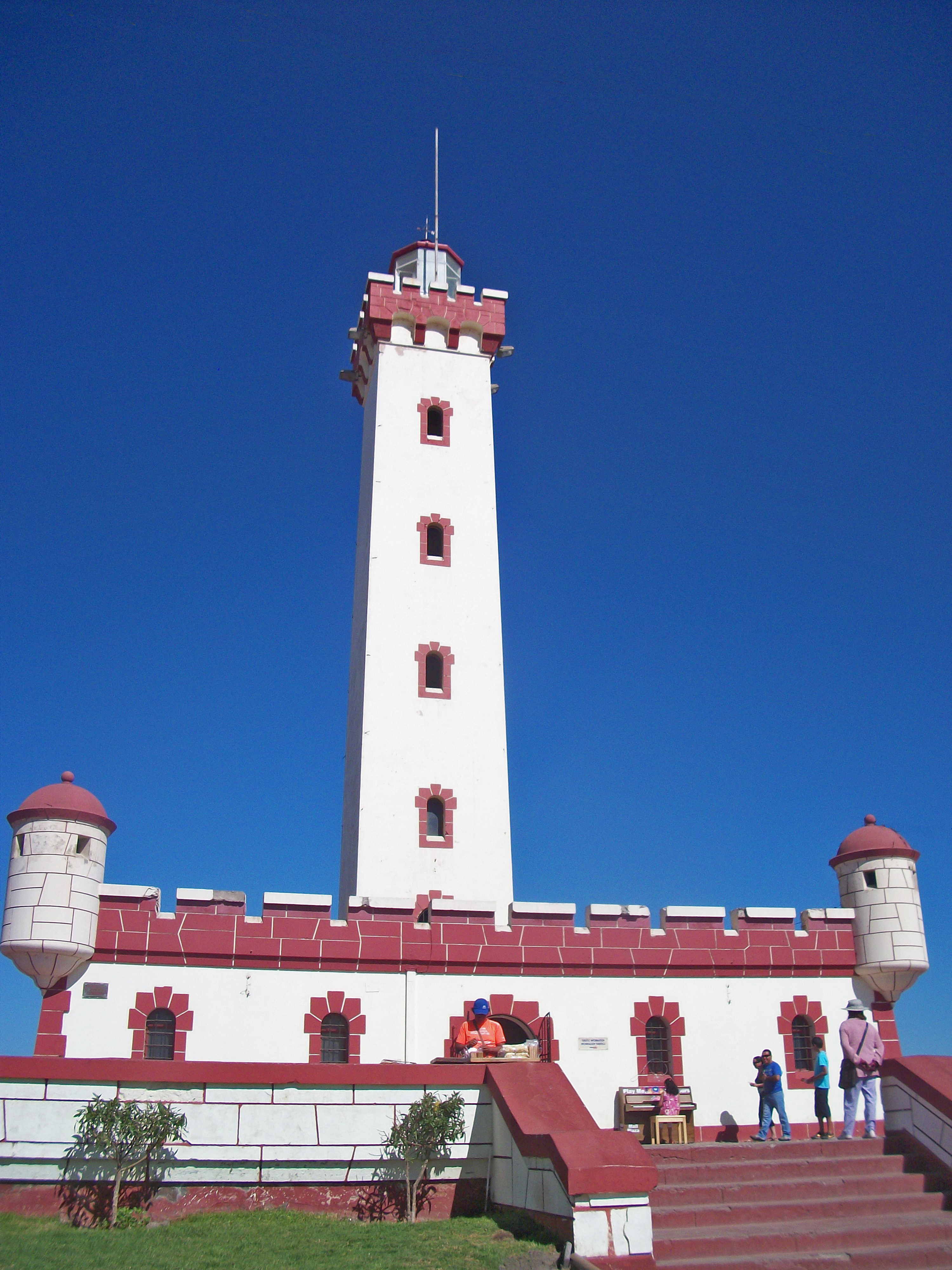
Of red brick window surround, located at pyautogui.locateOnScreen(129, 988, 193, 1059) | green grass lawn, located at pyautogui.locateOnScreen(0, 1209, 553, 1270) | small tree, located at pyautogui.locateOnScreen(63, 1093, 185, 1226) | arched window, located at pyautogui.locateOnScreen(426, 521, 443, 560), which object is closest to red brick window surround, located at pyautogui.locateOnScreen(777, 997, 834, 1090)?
green grass lawn, located at pyautogui.locateOnScreen(0, 1209, 553, 1270)

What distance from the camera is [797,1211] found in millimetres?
12945

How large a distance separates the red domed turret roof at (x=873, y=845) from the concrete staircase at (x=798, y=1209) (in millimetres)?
6391

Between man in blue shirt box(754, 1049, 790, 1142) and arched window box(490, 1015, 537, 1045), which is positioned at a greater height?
arched window box(490, 1015, 537, 1045)

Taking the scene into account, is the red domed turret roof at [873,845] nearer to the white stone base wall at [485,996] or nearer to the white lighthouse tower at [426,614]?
the white stone base wall at [485,996]

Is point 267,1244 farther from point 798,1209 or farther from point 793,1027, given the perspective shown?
point 793,1027

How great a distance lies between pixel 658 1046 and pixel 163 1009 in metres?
8.45

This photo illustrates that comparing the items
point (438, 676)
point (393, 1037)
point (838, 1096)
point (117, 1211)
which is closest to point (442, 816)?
point (438, 676)

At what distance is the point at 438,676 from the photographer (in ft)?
80.0

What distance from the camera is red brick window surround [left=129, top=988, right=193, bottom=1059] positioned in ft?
56.5

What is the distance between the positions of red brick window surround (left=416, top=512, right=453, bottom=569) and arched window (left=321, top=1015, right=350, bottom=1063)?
10794mm

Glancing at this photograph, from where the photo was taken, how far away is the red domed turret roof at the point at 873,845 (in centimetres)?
2052

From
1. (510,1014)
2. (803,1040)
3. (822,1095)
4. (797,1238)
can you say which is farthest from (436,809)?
(797,1238)

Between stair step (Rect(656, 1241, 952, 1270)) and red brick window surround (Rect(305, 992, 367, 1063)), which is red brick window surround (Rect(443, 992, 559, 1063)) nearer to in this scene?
red brick window surround (Rect(305, 992, 367, 1063))

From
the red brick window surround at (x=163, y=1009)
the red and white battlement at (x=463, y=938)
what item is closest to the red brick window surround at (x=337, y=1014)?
the red and white battlement at (x=463, y=938)
